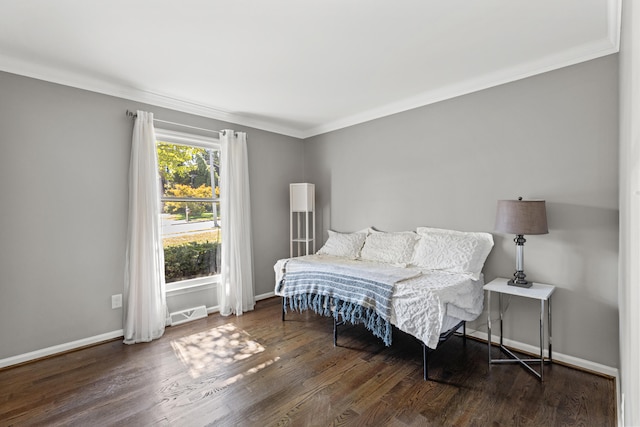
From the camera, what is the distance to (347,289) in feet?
8.88

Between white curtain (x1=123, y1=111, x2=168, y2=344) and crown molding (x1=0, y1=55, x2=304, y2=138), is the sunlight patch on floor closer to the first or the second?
white curtain (x1=123, y1=111, x2=168, y2=344)

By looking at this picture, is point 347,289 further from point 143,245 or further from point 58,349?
point 58,349

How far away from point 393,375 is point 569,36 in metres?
2.83

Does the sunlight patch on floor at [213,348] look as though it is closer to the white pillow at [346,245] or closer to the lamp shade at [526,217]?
the white pillow at [346,245]

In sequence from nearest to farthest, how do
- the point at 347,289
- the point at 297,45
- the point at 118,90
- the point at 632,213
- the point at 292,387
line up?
1. the point at 632,213
2. the point at 292,387
3. the point at 297,45
4. the point at 347,289
5. the point at 118,90

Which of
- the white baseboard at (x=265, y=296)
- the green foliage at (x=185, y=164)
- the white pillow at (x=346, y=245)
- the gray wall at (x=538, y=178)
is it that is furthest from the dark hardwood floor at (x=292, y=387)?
the green foliage at (x=185, y=164)

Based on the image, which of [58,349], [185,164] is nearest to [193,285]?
[58,349]

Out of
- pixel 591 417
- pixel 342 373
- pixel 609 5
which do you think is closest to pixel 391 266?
pixel 342 373

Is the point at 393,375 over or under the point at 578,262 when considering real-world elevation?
under

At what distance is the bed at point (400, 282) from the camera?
2.29m

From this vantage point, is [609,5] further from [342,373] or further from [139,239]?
[139,239]

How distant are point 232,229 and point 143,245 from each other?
990mm

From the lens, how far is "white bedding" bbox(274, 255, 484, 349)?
2.20 metres

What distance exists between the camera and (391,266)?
3117 mm
